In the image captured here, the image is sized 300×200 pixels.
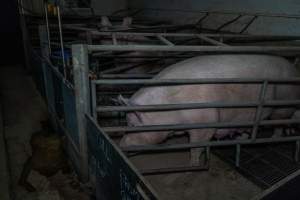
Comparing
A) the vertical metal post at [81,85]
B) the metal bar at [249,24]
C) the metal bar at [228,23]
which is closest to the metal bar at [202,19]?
the metal bar at [228,23]

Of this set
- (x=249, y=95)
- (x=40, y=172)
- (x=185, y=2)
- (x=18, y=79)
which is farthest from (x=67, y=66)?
(x=185, y=2)

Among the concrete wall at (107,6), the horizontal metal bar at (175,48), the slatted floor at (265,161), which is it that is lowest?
the slatted floor at (265,161)

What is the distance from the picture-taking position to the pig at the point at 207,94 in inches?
107

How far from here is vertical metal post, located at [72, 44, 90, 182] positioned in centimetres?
229

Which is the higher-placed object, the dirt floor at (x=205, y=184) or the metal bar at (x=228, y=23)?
the metal bar at (x=228, y=23)

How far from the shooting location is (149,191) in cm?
130

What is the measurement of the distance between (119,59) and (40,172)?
2059mm

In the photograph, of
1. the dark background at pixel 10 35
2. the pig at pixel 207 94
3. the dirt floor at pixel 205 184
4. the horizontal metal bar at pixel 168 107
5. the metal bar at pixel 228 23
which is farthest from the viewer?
the dark background at pixel 10 35

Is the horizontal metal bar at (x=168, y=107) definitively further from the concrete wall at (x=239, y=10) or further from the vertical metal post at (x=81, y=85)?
the concrete wall at (x=239, y=10)

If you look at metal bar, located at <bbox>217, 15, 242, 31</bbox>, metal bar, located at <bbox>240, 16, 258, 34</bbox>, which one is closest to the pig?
metal bar, located at <bbox>240, 16, 258, 34</bbox>

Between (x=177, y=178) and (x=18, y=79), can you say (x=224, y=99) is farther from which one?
(x=18, y=79)

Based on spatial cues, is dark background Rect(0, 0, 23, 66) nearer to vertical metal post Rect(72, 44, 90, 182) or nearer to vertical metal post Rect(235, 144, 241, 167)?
vertical metal post Rect(72, 44, 90, 182)

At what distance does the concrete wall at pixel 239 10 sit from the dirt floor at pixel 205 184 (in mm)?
2165

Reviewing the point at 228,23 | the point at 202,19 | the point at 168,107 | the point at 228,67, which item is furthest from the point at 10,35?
the point at 168,107
